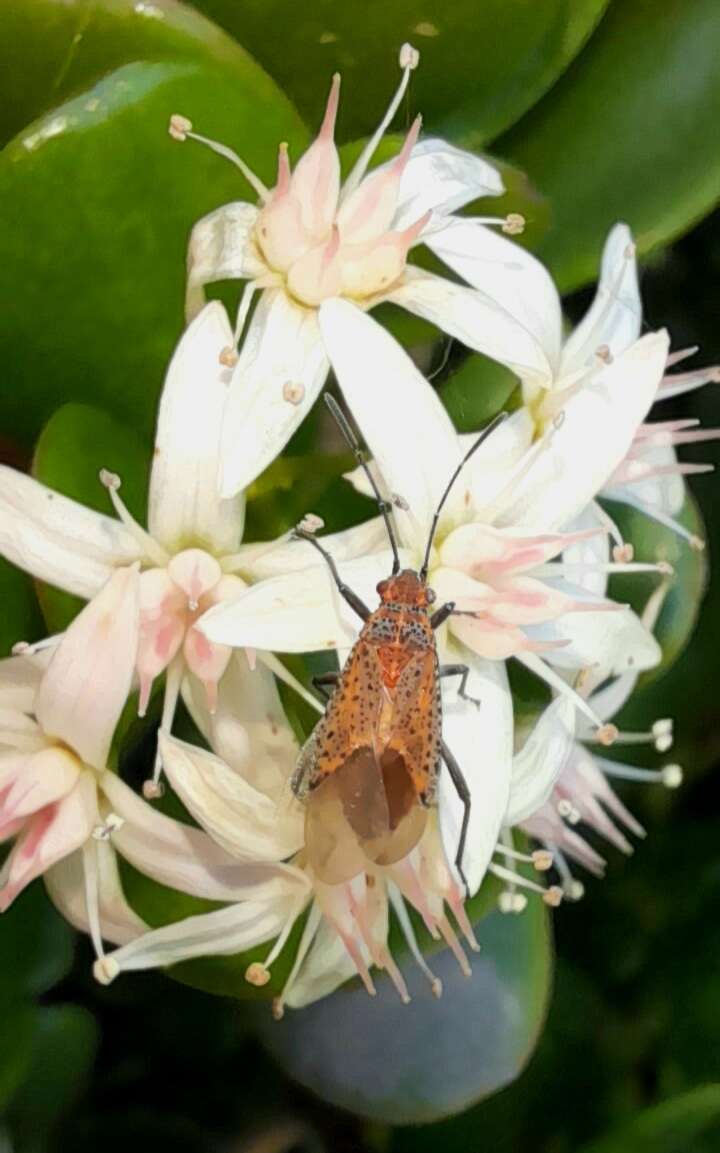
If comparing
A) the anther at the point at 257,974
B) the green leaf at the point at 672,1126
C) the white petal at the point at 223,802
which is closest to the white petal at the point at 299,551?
the white petal at the point at 223,802

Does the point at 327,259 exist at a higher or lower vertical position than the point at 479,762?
higher

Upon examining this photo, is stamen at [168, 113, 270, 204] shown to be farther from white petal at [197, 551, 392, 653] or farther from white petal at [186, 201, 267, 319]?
white petal at [197, 551, 392, 653]

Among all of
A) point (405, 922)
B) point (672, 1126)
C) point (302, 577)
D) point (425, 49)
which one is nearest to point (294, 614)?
point (302, 577)

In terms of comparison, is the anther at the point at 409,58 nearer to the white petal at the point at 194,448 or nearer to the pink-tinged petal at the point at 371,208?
the pink-tinged petal at the point at 371,208

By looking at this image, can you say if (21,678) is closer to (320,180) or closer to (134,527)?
(134,527)

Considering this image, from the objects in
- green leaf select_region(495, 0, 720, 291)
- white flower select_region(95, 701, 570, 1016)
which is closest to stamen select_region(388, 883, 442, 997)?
white flower select_region(95, 701, 570, 1016)

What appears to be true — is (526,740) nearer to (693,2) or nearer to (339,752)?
(339,752)
